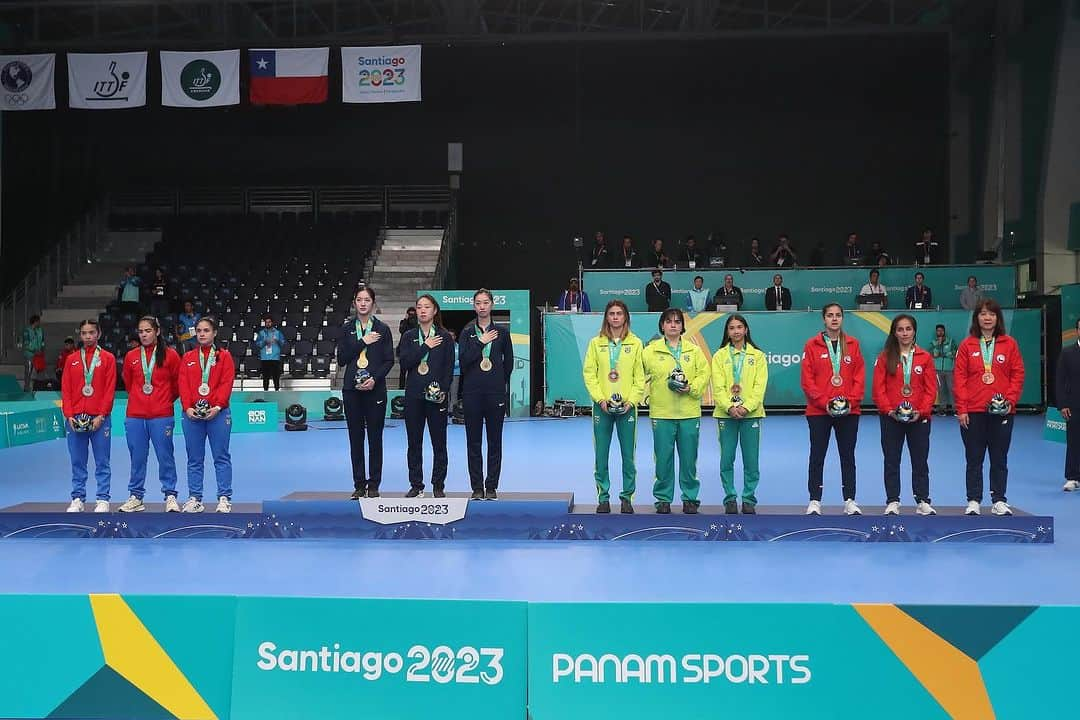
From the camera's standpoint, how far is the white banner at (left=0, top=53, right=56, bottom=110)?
18.5 meters

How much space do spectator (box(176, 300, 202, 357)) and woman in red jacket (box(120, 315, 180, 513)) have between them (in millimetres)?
11076

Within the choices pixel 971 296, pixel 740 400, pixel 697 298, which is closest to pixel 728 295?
pixel 697 298

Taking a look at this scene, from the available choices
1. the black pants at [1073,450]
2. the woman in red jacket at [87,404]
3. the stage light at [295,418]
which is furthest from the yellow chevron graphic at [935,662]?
the stage light at [295,418]

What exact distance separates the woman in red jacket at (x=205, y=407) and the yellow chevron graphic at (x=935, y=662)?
572 centimetres

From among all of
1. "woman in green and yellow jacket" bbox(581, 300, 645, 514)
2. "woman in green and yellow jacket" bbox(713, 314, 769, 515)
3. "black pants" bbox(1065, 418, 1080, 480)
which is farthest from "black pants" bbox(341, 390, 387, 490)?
"black pants" bbox(1065, 418, 1080, 480)

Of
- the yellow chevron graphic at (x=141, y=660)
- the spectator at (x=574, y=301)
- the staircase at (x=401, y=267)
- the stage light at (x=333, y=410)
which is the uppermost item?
the staircase at (x=401, y=267)

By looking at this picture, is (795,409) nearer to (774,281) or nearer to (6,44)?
(774,281)

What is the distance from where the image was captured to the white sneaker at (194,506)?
7447 millimetres

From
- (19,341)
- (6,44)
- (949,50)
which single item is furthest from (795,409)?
(6,44)

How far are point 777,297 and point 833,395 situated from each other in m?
12.1

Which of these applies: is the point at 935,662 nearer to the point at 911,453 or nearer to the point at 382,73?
the point at 911,453

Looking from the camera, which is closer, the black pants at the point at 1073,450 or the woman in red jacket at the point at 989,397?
the woman in red jacket at the point at 989,397

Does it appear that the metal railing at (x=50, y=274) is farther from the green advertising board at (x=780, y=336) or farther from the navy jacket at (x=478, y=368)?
the navy jacket at (x=478, y=368)

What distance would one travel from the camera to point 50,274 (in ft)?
78.0
